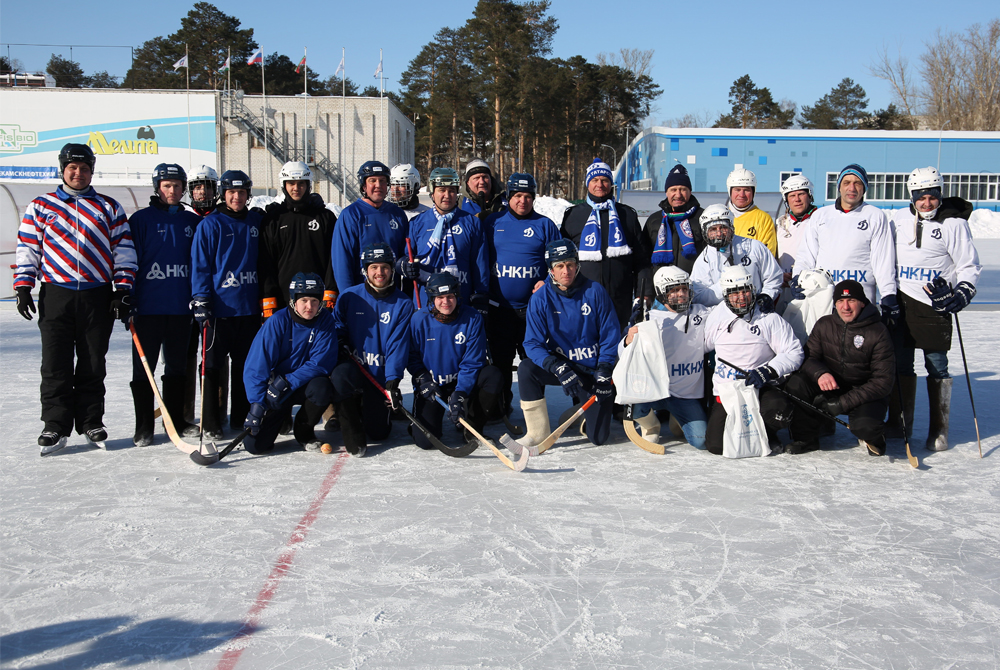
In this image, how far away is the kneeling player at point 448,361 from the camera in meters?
4.26

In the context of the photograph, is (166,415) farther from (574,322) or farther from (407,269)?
(574,322)

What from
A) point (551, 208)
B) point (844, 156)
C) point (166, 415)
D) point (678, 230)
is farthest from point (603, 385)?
point (844, 156)

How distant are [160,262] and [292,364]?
0.97 meters

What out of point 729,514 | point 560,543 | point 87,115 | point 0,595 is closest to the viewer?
point 0,595

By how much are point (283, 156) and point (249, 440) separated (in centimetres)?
3219

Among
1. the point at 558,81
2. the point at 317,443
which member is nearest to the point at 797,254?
the point at 317,443

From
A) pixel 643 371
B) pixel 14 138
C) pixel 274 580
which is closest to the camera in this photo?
pixel 274 580

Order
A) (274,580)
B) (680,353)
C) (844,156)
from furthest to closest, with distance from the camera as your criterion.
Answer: (844,156)
(680,353)
(274,580)

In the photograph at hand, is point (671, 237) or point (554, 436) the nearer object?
point (554, 436)

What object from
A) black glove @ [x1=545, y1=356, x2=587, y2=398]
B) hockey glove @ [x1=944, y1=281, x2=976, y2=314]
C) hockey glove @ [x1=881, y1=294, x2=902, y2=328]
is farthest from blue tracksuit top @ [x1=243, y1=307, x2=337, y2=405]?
hockey glove @ [x1=944, y1=281, x2=976, y2=314]

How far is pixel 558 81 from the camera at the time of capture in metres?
33.6

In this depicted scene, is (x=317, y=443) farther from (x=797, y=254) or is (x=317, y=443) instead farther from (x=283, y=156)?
(x=283, y=156)

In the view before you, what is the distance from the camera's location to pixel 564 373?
13.6 feet

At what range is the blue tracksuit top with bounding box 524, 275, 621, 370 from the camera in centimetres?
438
